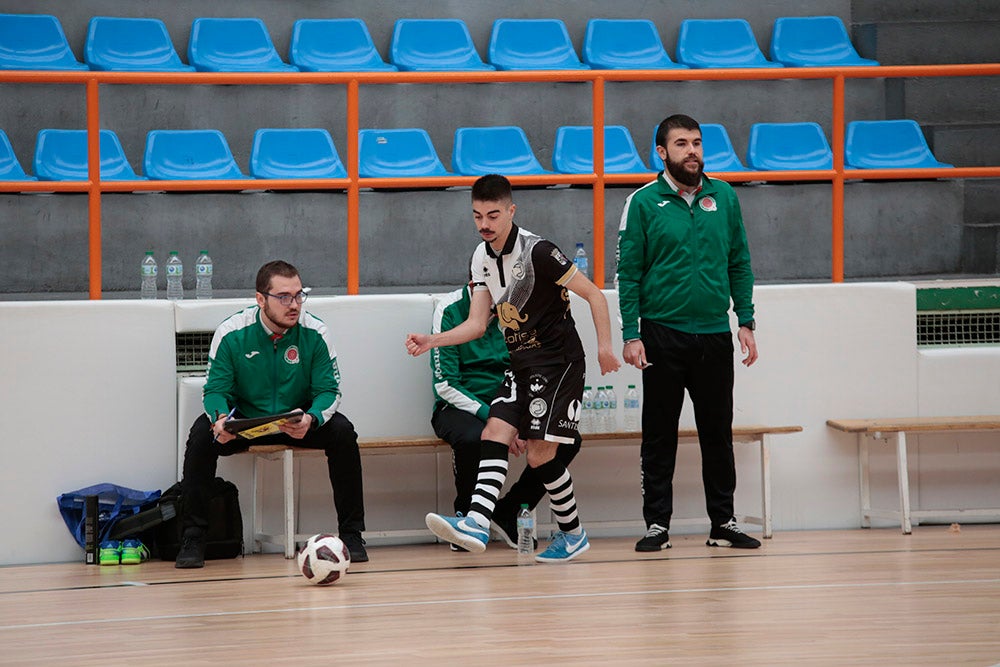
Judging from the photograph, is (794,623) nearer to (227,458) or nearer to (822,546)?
(822,546)

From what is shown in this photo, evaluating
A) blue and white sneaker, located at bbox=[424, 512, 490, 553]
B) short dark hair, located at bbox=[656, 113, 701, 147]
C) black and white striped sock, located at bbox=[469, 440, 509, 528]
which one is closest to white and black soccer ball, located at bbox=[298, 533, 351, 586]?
blue and white sneaker, located at bbox=[424, 512, 490, 553]

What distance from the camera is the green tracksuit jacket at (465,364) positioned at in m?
6.98

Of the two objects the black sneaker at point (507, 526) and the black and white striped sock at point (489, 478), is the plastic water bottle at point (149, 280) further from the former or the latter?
the black and white striped sock at point (489, 478)

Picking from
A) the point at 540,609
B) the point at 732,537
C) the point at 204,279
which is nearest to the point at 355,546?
the point at 540,609

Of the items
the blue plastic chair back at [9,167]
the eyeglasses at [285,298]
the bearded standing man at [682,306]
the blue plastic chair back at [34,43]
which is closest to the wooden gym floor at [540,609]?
the bearded standing man at [682,306]

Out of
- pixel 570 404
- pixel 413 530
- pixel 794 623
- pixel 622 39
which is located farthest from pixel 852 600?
pixel 622 39

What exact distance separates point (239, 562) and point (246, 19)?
17.8 ft

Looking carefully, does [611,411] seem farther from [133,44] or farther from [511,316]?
[133,44]

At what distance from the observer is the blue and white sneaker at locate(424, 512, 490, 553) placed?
5.92 meters

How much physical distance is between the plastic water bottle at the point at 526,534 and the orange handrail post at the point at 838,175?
2385 millimetres

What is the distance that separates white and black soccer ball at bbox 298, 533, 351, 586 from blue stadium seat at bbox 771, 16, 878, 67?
692 cm

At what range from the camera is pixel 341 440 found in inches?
263

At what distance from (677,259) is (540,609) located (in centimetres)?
213

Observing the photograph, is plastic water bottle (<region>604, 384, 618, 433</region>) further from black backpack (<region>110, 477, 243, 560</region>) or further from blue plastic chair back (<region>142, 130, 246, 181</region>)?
blue plastic chair back (<region>142, 130, 246, 181</region>)
